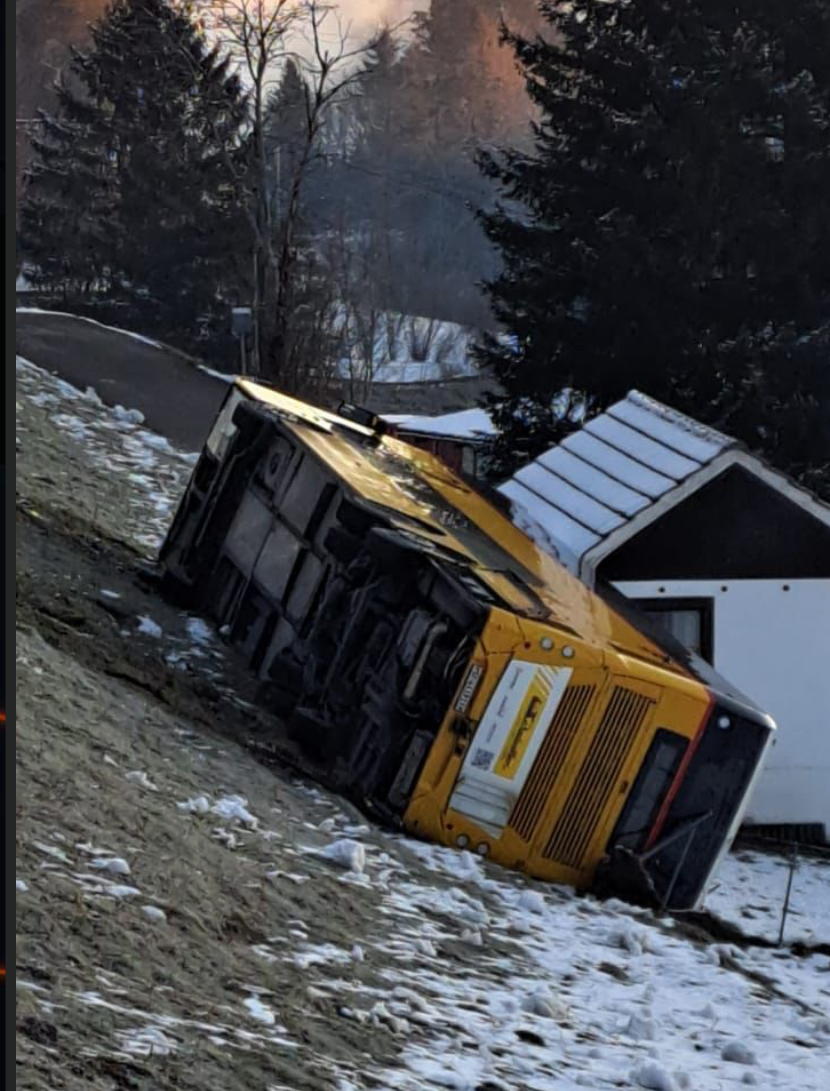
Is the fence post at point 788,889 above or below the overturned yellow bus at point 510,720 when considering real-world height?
below

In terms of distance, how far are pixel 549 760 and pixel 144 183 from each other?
113 feet

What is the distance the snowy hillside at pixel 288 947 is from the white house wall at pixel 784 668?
276cm

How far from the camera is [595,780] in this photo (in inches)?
367

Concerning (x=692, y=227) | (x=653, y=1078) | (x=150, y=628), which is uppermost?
(x=692, y=227)

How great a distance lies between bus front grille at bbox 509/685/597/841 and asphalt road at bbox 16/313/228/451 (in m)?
12.3

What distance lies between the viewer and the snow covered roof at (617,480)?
12.9m

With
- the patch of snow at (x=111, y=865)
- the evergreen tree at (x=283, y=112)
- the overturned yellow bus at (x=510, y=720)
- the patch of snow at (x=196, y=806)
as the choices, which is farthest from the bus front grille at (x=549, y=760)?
the evergreen tree at (x=283, y=112)

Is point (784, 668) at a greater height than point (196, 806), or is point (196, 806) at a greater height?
point (784, 668)

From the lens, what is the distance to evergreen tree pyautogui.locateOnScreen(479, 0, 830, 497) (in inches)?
819

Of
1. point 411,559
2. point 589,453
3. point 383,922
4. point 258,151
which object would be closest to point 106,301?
point 258,151

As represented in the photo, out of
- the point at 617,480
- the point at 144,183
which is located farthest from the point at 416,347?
the point at 617,480

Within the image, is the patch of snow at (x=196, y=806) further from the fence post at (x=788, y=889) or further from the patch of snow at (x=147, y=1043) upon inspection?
the fence post at (x=788, y=889)

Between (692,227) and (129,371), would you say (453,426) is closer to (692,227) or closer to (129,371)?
(129,371)

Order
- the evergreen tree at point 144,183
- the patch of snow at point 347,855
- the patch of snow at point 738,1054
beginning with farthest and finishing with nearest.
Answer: the evergreen tree at point 144,183 → the patch of snow at point 347,855 → the patch of snow at point 738,1054
